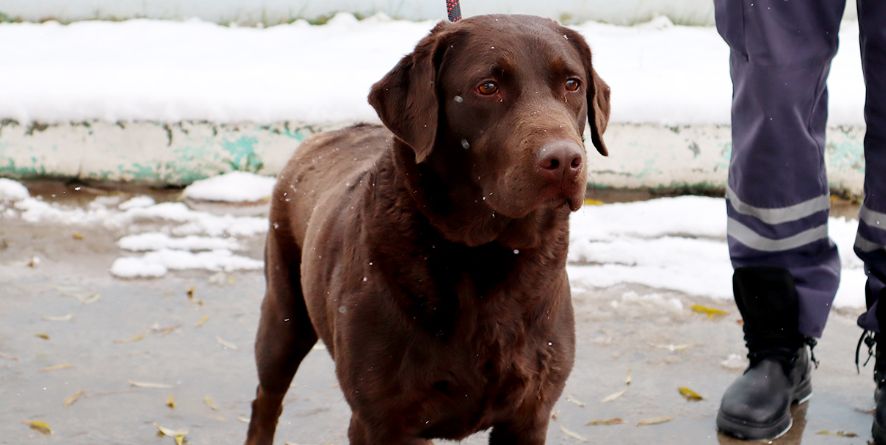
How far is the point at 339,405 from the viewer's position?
3.91 meters

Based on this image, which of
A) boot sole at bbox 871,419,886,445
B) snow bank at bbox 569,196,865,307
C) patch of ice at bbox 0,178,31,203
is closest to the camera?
boot sole at bbox 871,419,886,445

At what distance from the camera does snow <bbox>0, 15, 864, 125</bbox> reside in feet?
22.0

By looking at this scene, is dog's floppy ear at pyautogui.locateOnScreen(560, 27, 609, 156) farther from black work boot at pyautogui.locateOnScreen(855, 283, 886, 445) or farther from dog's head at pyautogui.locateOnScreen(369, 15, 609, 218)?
black work boot at pyautogui.locateOnScreen(855, 283, 886, 445)

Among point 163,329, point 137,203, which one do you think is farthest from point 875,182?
point 137,203

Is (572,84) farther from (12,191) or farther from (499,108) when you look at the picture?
(12,191)

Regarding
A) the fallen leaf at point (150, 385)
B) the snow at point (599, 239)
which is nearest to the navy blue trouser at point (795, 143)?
the snow at point (599, 239)

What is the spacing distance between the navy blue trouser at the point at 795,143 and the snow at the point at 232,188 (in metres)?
3.16

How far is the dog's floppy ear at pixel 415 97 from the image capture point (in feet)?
8.91

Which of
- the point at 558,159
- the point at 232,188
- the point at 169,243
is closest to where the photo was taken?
the point at 558,159

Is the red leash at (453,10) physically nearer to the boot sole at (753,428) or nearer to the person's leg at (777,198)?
the person's leg at (777,198)

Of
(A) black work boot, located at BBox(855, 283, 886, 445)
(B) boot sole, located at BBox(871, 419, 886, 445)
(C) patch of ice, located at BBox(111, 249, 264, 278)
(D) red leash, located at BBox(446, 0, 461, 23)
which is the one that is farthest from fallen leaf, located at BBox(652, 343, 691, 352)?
(C) patch of ice, located at BBox(111, 249, 264, 278)

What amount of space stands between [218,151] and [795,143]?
150 inches

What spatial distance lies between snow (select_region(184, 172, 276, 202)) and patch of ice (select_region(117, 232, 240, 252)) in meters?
0.70

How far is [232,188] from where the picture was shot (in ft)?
21.2
